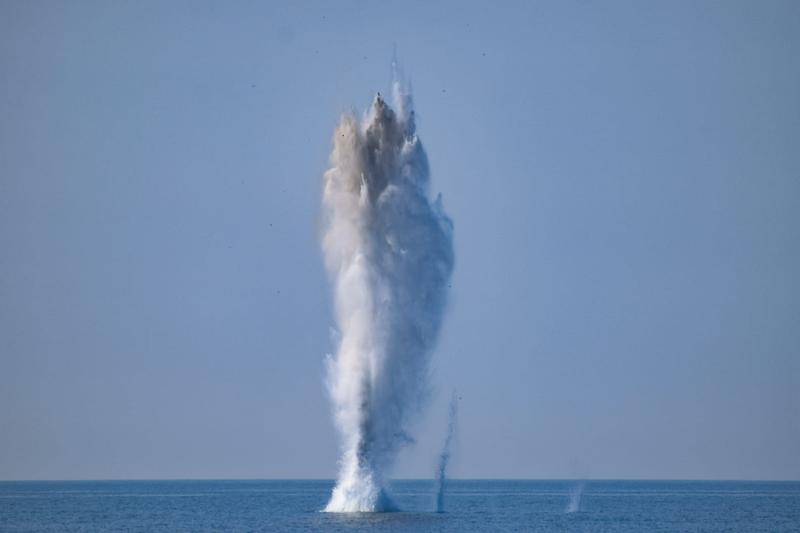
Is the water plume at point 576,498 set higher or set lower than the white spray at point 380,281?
lower

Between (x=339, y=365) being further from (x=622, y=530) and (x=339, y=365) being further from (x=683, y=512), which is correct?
(x=683, y=512)

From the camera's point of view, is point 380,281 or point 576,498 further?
point 576,498

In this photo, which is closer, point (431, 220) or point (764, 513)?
point (431, 220)


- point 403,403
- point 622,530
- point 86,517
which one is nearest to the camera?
point 403,403

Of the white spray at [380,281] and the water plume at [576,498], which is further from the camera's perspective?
the water plume at [576,498]

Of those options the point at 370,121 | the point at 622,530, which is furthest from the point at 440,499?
the point at 370,121

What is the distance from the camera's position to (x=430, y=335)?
334ft

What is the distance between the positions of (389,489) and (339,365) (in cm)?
952

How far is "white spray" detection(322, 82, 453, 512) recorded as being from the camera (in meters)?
99.1

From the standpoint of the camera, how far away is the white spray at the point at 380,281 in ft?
325

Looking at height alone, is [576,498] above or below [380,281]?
below

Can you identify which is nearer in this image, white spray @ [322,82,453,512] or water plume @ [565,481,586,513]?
white spray @ [322,82,453,512]

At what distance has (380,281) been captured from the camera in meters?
101

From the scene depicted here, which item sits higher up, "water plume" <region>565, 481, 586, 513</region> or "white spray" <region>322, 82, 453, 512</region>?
"white spray" <region>322, 82, 453, 512</region>
